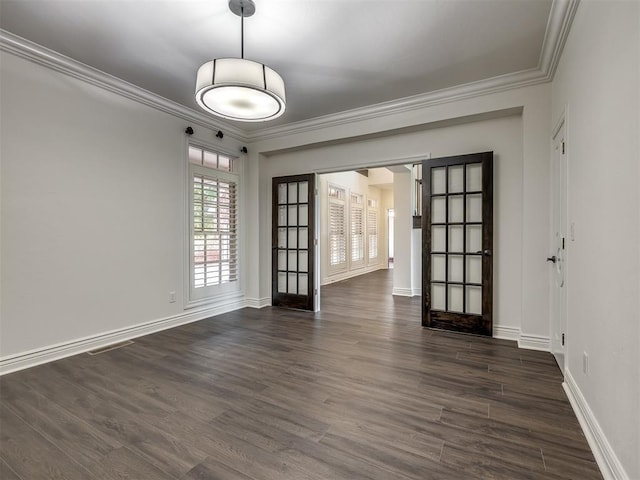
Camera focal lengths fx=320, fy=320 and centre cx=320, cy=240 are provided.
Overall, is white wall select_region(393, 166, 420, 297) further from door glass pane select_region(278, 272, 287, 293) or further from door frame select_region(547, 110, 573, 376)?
door frame select_region(547, 110, 573, 376)

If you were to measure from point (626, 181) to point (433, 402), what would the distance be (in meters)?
1.69

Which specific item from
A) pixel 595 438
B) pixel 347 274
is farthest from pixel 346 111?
pixel 347 274

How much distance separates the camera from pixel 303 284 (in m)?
5.02

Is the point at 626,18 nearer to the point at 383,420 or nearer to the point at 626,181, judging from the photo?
the point at 626,181

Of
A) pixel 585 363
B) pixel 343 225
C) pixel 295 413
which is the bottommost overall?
pixel 295 413

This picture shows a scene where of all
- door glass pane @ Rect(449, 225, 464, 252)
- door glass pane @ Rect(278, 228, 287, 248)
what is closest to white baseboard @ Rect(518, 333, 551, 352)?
door glass pane @ Rect(449, 225, 464, 252)

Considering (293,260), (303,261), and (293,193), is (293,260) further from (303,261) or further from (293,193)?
(293,193)

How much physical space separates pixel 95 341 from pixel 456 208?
420cm

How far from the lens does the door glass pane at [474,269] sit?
144 inches

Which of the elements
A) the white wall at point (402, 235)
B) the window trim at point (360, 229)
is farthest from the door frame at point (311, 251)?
the window trim at point (360, 229)

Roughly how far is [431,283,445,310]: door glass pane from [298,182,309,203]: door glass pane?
225cm

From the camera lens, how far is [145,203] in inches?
149

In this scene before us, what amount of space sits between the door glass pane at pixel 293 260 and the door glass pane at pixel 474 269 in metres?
2.50

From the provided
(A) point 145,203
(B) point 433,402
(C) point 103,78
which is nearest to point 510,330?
(B) point 433,402
